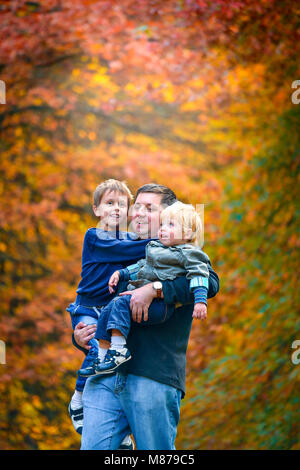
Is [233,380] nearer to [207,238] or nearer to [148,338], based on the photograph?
[207,238]

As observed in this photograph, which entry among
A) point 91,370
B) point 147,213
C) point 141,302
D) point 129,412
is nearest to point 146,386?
point 129,412

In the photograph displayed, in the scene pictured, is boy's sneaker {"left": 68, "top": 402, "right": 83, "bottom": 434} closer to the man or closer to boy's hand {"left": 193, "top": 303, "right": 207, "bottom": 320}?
the man

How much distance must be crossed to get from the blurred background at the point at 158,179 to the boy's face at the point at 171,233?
10.6 ft

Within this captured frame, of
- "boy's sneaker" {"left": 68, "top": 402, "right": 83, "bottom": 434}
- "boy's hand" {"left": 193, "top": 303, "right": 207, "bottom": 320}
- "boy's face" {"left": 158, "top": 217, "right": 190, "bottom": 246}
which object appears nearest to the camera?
"boy's hand" {"left": 193, "top": 303, "right": 207, "bottom": 320}

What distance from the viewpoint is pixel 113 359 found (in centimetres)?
251

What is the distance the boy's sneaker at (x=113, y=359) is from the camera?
251 cm

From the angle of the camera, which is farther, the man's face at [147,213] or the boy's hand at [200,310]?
the man's face at [147,213]

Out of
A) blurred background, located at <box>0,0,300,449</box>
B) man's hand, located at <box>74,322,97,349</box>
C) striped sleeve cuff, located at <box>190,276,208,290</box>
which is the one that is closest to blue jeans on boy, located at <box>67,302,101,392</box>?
man's hand, located at <box>74,322,97,349</box>

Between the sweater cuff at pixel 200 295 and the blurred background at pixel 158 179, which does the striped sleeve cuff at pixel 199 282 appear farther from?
the blurred background at pixel 158 179

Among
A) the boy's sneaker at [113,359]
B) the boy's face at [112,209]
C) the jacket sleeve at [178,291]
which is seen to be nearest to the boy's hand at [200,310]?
the jacket sleeve at [178,291]

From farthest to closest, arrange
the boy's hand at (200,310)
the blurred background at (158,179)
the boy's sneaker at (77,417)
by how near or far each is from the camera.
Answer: the blurred background at (158,179)
the boy's sneaker at (77,417)
the boy's hand at (200,310)

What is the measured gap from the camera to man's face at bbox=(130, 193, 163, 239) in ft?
9.15

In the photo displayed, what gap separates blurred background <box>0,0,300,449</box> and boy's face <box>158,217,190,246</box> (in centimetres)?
324
